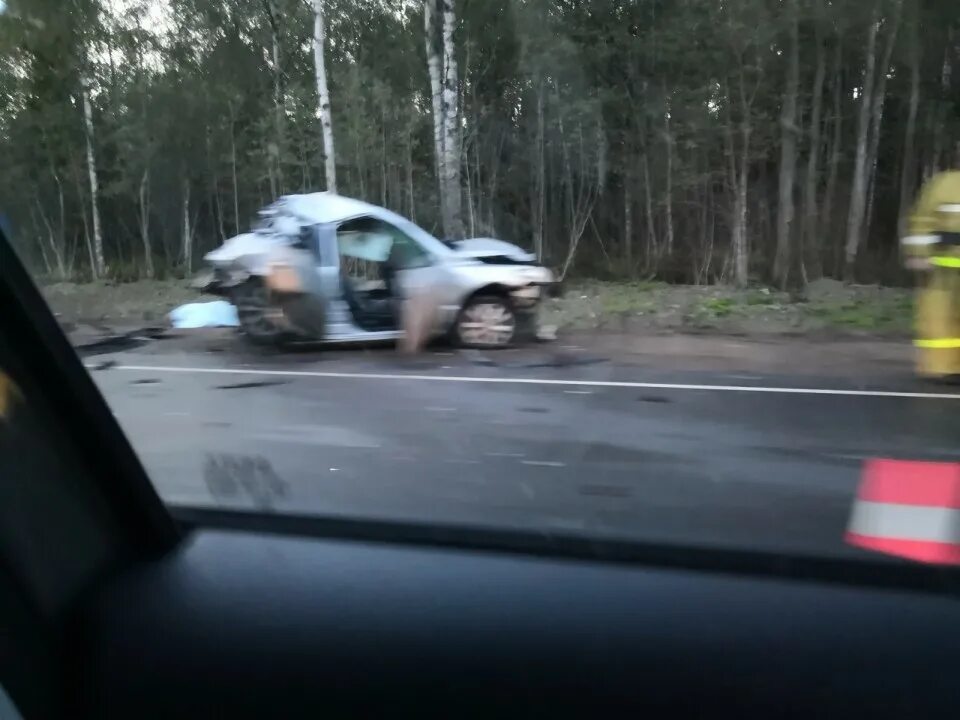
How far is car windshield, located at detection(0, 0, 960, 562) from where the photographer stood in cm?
193

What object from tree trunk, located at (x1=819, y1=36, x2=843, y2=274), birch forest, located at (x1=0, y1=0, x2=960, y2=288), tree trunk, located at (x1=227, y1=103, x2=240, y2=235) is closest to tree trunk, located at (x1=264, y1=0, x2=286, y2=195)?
birch forest, located at (x1=0, y1=0, x2=960, y2=288)

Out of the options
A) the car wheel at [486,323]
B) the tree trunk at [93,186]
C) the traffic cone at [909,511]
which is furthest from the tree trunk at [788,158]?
the tree trunk at [93,186]

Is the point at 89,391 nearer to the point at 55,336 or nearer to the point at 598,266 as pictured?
the point at 55,336

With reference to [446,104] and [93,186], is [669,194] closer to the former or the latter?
[446,104]

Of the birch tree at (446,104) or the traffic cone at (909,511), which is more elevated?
the birch tree at (446,104)

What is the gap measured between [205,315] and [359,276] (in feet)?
1.62

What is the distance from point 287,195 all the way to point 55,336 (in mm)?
746

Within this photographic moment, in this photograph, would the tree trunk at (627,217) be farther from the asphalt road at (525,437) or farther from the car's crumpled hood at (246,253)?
the car's crumpled hood at (246,253)

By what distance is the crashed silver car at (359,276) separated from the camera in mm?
2283

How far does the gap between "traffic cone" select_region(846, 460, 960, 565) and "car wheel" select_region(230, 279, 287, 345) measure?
157 centimetres

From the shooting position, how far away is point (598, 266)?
2.23 m

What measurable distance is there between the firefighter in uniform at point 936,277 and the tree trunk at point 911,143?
0.08ft

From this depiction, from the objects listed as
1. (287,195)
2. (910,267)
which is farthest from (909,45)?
(287,195)

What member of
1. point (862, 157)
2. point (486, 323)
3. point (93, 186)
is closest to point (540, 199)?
point (486, 323)
